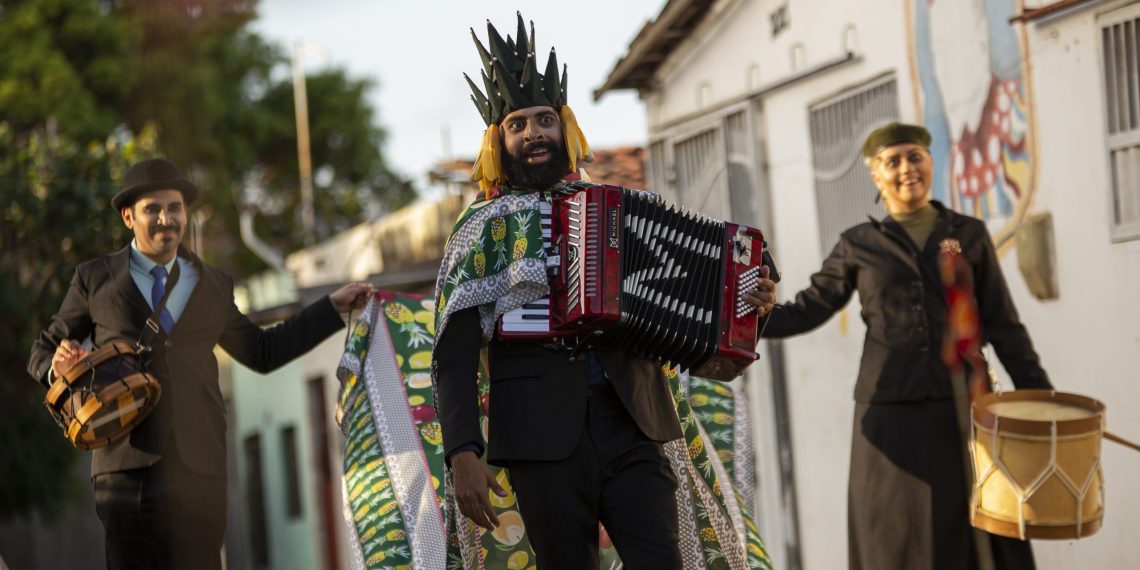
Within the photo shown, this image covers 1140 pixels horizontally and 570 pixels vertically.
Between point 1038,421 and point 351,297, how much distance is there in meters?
3.15

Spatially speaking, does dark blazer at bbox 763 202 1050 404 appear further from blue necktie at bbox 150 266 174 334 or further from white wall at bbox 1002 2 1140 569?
blue necktie at bbox 150 266 174 334

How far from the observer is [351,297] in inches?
314

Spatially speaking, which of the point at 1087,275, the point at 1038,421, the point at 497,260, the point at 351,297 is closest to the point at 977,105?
the point at 1087,275

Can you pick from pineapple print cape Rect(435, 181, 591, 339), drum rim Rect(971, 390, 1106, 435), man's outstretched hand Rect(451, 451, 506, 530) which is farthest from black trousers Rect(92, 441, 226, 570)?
drum rim Rect(971, 390, 1106, 435)

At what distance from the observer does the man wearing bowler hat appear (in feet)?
23.6

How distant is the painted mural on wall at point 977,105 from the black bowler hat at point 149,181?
429 cm

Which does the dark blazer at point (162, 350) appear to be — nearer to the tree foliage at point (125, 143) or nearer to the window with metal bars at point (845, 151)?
the tree foliage at point (125, 143)

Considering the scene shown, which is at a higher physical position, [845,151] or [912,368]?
[845,151]

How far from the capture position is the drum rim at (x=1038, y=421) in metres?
6.46

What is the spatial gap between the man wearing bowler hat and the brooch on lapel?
3113mm

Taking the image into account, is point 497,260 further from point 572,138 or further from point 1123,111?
point 1123,111

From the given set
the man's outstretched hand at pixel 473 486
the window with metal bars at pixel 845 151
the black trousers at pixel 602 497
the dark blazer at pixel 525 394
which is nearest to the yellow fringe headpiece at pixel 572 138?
the dark blazer at pixel 525 394

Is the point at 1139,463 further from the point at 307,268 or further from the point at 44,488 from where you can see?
the point at 307,268

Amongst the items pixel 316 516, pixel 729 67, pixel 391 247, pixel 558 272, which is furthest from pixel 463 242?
pixel 316 516
